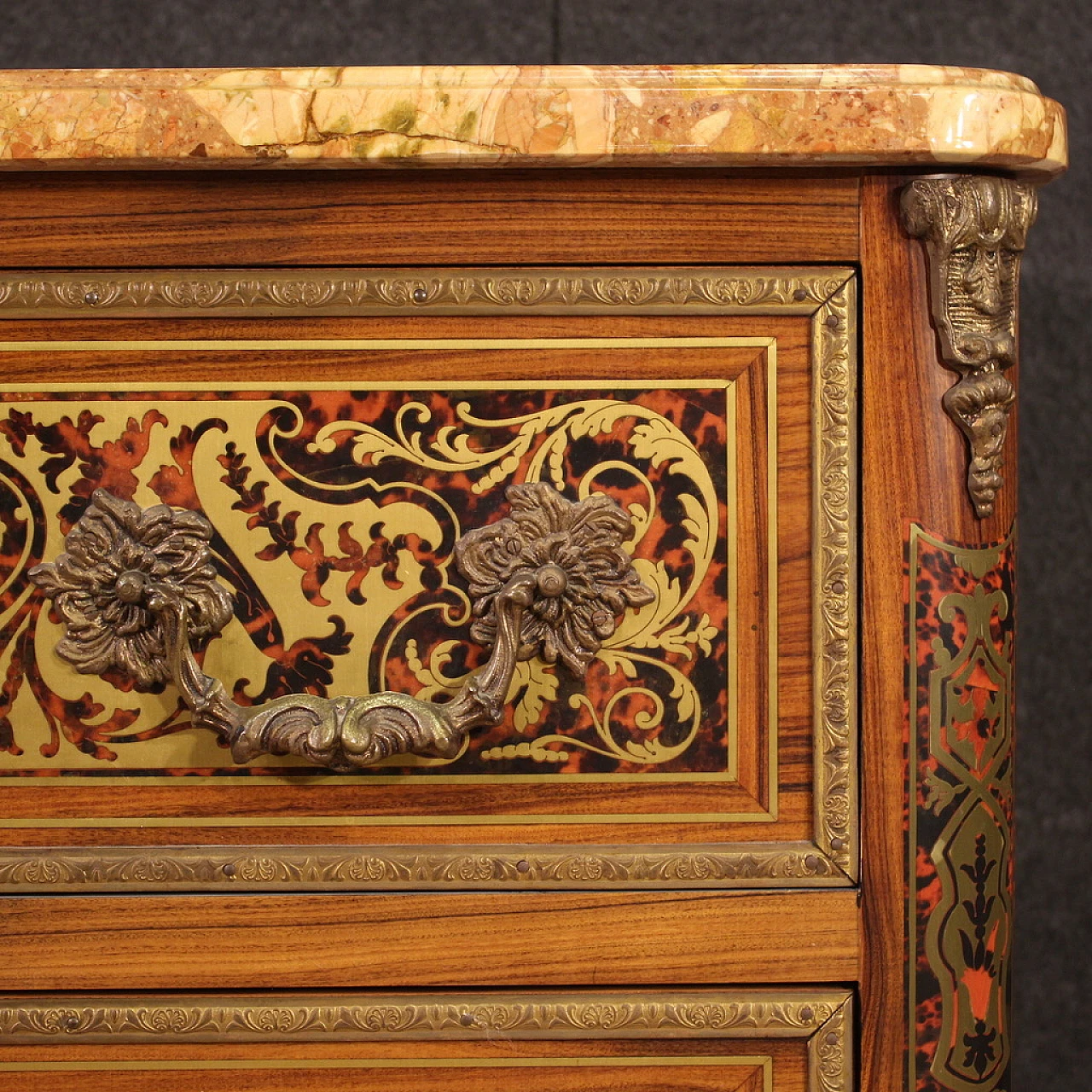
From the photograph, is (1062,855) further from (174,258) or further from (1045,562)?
(174,258)

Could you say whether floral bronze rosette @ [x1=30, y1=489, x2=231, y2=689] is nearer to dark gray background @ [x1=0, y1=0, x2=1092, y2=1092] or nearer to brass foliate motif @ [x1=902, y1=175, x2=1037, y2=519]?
brass foliate motif @ [x1=902, y1=175, x2=1037, y2=519]

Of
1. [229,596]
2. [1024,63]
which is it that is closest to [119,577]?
[229,596]

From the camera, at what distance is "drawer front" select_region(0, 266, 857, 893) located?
54 centimetres

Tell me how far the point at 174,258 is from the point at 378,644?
0.19 meters

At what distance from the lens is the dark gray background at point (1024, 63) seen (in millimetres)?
1010

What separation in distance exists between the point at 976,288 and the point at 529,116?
0.20 meters

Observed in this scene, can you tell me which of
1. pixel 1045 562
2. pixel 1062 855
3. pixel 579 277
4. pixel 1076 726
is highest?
pixel 579 277

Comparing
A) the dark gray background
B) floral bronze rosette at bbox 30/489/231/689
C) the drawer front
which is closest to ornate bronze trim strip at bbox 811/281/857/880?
the drawer front

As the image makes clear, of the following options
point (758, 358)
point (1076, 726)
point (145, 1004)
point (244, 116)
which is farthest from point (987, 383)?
point (1076, 726)

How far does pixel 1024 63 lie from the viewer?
1.01 meters

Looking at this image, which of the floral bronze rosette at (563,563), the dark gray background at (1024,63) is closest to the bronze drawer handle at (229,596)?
the floral bronze rosette at (563,563)

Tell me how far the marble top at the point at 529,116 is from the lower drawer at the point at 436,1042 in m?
0.36

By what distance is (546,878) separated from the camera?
55 centimetres

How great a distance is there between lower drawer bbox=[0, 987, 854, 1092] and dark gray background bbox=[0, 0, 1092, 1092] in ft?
1.80
